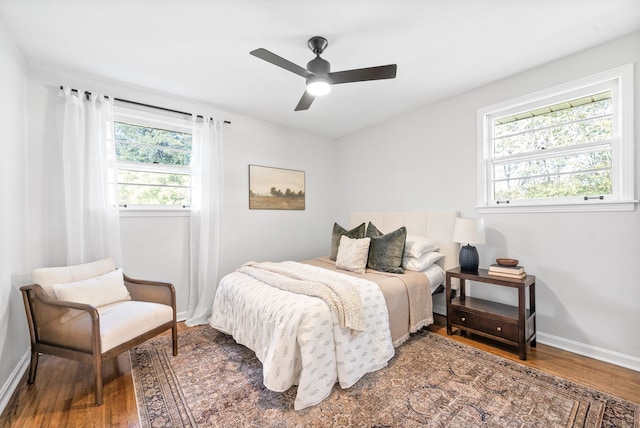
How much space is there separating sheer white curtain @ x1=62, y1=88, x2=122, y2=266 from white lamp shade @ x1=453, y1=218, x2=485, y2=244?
11.6 ft

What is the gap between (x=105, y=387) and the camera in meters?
2.03

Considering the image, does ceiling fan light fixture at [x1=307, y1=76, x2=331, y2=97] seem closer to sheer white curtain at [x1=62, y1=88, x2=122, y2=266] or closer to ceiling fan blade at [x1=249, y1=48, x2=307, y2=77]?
ceiling fan blade at [x1=249, y1=48, x2=307, y2=77]

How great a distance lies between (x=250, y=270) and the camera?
114 inches

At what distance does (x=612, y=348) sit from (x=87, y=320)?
4.08m

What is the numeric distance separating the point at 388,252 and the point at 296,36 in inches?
88.4

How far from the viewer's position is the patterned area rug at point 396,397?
1668 millimetres

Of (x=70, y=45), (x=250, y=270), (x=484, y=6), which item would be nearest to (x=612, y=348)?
(x=484, y=6)

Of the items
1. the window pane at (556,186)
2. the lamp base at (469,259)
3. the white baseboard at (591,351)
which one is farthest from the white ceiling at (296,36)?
the white baseboard at (591,351)

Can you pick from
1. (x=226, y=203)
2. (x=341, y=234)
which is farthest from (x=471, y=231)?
(x=226, y=203)

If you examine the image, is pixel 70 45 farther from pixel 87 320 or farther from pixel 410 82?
pixel 410 82

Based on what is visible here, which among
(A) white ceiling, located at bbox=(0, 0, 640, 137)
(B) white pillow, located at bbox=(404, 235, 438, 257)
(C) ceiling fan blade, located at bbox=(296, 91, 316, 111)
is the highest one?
(A) white ceiling, located at bbox=(0, 0, 640, 137)

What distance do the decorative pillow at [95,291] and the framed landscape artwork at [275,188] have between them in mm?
1808

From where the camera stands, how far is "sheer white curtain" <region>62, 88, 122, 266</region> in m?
2.61

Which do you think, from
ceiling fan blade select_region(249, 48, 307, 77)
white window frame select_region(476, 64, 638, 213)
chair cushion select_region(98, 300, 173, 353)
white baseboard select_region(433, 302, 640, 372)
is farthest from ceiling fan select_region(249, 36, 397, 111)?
white baseboard select_region(433, 302, 640, 372)
